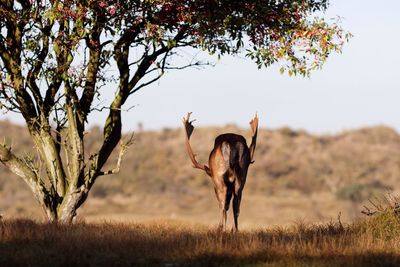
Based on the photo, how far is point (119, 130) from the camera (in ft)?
69.6

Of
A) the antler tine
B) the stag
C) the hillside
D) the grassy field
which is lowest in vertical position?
the grassy field

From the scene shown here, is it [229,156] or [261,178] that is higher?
[261,178]

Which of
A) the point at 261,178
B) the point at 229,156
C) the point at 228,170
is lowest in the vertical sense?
the point at 228,170

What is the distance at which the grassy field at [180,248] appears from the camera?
1409 cm

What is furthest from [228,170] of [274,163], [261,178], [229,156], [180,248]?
[274,163]

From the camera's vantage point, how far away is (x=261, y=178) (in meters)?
73.1

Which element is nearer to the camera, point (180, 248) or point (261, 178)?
point (180, 248)

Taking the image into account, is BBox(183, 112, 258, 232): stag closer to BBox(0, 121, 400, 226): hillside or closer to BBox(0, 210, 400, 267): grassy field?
BBox(0, 210, 400, 267): grassy field

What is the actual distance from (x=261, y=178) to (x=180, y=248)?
192 feet

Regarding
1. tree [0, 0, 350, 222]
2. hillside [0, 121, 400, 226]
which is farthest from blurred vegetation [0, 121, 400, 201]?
tree [0, 0, 350, 222]

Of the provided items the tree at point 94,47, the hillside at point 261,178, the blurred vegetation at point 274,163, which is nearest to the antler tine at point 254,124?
the tree at point 94,47

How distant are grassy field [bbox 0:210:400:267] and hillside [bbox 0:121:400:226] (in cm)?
3852

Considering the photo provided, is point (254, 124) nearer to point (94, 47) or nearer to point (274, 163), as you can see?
point (94, 47)

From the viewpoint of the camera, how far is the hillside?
6225cm
